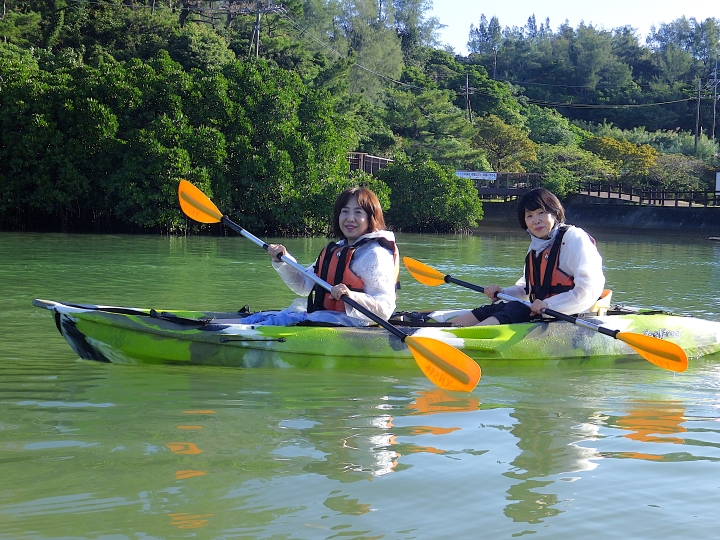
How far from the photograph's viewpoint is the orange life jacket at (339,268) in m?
5.86

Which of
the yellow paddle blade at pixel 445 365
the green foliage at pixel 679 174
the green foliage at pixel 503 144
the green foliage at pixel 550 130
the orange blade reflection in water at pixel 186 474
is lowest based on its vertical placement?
the orange blade reflection in water at pixel 186 474

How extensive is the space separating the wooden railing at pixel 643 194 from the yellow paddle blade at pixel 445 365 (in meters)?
34.1

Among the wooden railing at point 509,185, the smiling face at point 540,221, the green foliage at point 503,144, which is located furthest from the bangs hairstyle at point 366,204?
the green foliage at point 503,144

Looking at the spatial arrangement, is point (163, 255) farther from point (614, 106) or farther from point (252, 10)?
point (614, 106)

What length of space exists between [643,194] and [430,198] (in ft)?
36.3

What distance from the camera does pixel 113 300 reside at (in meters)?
10.0

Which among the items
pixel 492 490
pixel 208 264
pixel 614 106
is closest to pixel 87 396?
pixel 492 490

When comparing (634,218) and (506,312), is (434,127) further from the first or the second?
(506,312)

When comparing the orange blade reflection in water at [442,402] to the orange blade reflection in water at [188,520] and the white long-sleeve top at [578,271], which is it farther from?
the orange blade reflection in water at [188,520]

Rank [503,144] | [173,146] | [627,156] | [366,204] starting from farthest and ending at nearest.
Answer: [503,144] < [627,156] < [173,146] < [366,204]

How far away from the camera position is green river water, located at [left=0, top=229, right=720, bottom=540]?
3021mm

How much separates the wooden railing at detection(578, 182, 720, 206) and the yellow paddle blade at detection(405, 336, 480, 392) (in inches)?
1341

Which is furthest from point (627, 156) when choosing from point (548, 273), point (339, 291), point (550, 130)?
point (339, 291)

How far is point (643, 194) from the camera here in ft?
130
